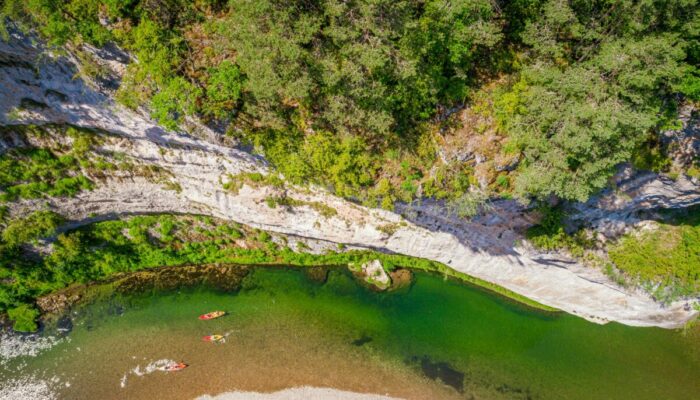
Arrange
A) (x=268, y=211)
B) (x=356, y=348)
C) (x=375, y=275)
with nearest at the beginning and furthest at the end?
(x=268, y=211), (x=356, y=348), (x=375, y=275)

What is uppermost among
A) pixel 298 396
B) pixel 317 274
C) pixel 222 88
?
pixel 222 88

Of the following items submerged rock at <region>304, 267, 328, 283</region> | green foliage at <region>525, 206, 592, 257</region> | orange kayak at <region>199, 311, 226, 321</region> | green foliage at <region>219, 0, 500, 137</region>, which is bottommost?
orange kayak at <region>199, 311, 226, 321</region>

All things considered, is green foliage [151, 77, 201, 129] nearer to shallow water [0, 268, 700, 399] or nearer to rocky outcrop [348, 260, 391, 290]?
shallow water [0, 268, 700, 399]

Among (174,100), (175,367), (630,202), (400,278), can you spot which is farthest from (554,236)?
(175,367)

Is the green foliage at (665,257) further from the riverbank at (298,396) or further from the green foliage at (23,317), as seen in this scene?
the green foliage at (23,317)

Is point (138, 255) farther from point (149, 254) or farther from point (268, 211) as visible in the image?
point (268, 211)

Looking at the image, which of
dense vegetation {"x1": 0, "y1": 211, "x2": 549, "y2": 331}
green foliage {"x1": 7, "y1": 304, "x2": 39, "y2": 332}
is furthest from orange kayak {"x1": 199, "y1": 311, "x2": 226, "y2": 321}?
green foliage {"x1": 7, "y1": 304, "x2": 39, "y2": 332}
